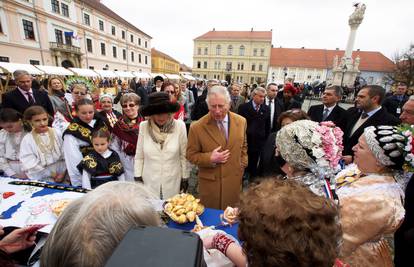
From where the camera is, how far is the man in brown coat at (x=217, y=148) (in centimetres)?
240

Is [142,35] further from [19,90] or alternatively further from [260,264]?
[260,264]

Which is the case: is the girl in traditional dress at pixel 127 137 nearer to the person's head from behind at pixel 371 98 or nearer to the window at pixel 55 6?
the person's head from behind at pixel 371 98

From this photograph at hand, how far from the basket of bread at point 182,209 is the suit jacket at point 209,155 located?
0.61 m

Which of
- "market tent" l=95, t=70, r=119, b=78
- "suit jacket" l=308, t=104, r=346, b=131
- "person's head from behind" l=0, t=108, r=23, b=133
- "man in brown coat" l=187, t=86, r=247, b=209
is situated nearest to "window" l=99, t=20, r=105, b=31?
"market tent" l=95, t=70, r=119, b=78

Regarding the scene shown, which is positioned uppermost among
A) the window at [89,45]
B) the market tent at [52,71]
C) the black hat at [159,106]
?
the window at [89,45]

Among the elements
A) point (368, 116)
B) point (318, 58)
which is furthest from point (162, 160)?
point (318, 58)

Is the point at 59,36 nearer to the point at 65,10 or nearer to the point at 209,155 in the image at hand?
the point at 65,10

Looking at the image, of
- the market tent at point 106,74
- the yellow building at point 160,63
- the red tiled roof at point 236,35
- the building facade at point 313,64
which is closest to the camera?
the market tent at point 106,74

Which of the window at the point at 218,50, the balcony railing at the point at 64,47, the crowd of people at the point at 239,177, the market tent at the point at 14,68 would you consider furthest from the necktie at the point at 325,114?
the window at the point at 218,50

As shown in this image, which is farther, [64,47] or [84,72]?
[64,47]

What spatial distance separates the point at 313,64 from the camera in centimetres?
5200

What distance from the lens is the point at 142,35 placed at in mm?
49875

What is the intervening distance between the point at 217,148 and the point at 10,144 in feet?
9.31

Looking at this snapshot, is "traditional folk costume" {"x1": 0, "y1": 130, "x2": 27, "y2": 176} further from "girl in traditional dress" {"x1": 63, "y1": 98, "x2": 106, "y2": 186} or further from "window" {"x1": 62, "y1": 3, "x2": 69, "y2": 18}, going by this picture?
"window" {"x1": 62, "y1": 3, "x2": 69, "y2": 18}
